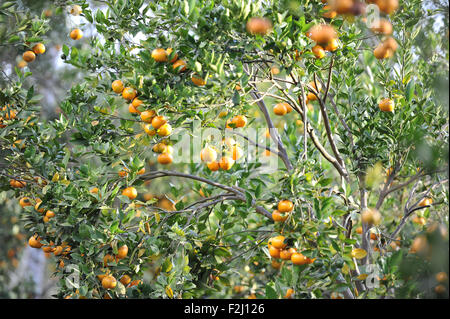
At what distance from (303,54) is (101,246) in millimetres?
1179

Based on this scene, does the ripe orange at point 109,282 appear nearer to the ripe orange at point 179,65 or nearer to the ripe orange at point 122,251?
the ripe orange at point 122,251

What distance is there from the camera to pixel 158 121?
6.19 feet

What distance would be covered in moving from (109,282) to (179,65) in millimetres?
940

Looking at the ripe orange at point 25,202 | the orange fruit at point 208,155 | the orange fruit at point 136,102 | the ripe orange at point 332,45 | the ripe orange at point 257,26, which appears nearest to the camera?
the ripe orange at point 257,26

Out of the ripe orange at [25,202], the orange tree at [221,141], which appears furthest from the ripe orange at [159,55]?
the ripe orange at [25,202]

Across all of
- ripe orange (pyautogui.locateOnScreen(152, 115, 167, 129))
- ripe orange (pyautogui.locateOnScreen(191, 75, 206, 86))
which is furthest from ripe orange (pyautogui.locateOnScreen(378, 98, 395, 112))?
ripe orange (pyautogui.locateOnScreen(152, 115, 167, 129))

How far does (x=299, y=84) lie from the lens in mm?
2127

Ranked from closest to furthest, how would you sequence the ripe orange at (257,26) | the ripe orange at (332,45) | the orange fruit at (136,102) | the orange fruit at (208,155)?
1. the ripe orange at (257,26)
2. the ripe orange at (332,45)
3. the orange fruit at (136,102)
4. the orange fruit at (208,155)

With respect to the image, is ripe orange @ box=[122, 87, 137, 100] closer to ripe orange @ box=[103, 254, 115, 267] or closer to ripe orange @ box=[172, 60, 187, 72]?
ripe orange @ box=[172, 60, 187, 72]

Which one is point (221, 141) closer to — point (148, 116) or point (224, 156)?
point (224, 156)

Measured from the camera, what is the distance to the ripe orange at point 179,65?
5.93 ft

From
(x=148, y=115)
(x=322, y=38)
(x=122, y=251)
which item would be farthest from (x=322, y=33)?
(x=122, y=251)

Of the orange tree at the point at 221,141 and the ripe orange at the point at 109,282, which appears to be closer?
the orange tree at the point at 221,141
